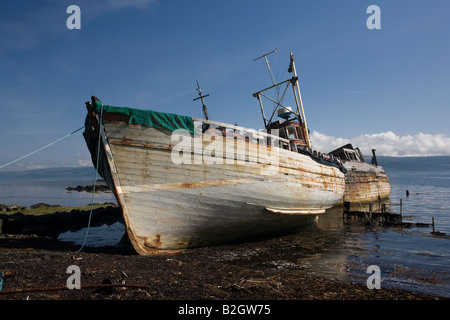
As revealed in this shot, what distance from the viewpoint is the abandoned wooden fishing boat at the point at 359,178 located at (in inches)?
995

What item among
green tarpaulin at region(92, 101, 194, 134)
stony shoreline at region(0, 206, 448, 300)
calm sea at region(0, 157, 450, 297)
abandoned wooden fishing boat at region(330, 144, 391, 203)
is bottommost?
calm sea at region(0, 157, 450, 297)

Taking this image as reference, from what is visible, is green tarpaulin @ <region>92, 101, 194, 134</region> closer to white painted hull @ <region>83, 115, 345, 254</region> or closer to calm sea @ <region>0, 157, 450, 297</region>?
white painted hull @ <region>83, 115, 345, 254</region>

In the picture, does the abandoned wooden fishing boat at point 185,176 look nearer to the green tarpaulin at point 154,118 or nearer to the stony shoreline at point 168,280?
the green tarpaulin at point 154,118

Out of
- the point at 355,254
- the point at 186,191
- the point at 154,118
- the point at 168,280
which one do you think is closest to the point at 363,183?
the point at 355,254

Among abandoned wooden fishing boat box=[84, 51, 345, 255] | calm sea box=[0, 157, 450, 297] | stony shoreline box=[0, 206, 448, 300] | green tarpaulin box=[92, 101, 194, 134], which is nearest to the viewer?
stony shoreline box=[0, 206, 448, 300]

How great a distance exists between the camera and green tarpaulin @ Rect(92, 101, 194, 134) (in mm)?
7594

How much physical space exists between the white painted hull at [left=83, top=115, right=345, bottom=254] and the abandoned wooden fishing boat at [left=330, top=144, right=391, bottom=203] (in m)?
17.3

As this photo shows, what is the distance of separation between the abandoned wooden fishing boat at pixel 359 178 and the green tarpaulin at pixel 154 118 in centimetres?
2083

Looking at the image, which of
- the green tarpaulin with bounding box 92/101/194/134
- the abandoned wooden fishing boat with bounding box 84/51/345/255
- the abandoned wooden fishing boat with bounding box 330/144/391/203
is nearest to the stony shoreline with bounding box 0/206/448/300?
the abandoned wooden fishing boat with bounding box 84/51/345/255

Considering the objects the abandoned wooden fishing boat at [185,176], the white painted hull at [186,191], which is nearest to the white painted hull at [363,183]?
the white painted hull at [186,191]

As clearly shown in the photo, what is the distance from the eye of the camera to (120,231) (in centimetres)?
1438

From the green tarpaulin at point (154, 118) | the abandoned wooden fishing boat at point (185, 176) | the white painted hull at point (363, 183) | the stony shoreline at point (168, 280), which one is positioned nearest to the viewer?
the stony shoreline at point (168, 280)

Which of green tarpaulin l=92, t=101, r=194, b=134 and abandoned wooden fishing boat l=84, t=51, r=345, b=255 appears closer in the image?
green tarpaulin l=92, t=101, r=194, b=134

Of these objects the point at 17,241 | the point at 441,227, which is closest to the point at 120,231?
the point at 17,241
